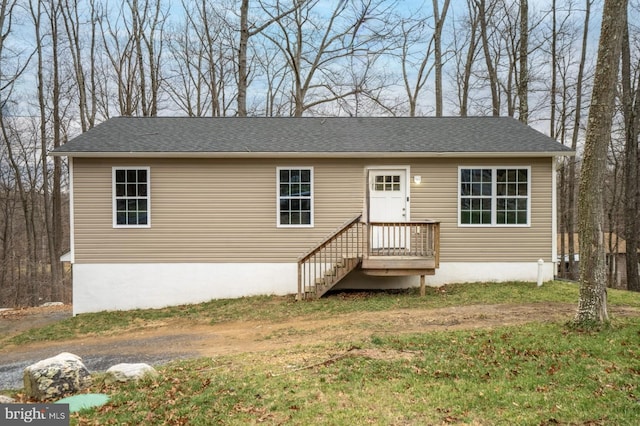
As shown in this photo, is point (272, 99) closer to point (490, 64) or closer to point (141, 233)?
point (490, 64)

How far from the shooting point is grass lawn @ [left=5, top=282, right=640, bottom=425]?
3.81 metres

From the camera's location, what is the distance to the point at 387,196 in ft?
34.3

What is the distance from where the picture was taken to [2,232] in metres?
20.1

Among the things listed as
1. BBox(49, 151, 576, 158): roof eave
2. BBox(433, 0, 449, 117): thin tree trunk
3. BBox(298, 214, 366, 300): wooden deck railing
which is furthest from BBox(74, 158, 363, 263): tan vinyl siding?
BBox(433, 0, 449, 117): thin tree trunk

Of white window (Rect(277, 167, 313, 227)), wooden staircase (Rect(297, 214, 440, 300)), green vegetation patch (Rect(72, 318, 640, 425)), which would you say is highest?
white window (Rect(277, 167, 313, 227))

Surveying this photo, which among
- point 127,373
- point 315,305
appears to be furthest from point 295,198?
point 127,373

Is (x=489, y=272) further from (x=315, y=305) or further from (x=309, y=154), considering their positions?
(x=309, y=154)

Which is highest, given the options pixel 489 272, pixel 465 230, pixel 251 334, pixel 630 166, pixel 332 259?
pixel 630 166

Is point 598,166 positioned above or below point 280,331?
above

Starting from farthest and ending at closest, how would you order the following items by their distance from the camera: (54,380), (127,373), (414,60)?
(414,60) < (127,373) < (54,380)

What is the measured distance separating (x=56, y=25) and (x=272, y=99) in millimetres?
9966

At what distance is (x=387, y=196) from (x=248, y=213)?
11.3ft

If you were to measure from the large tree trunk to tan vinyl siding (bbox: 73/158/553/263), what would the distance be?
163 inches

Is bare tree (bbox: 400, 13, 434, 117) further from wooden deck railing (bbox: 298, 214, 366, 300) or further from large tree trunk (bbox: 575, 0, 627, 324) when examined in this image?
large tree trunk (bbox: 575, 0, 627, 324)
